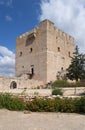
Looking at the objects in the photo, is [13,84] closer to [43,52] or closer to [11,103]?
[43,52]

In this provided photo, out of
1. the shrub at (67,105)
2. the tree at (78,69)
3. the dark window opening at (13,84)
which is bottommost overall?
the shrub at (67,105)

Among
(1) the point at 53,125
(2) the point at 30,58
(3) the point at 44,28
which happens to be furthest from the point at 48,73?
(1) the point at 53,125

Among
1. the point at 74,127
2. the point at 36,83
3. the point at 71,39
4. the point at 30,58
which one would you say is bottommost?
the point at 74,127

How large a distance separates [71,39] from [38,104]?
33.9m

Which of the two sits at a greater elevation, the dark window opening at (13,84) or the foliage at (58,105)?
the dark window opening at (13,84)

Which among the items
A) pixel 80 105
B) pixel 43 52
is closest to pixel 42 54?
pixel 43 52

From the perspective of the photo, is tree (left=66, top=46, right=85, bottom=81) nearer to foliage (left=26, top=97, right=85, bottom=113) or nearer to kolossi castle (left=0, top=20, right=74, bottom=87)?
kolossi castle (left=0, top=20, right=74, bottom=87)

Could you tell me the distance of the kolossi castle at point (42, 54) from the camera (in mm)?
35781

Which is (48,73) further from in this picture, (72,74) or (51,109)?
(51,109)

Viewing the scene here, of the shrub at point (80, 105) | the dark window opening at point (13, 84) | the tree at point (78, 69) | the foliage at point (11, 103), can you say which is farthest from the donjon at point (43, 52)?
the shrub at point (80, 105)

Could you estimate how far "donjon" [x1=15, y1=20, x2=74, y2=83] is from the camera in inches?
1419

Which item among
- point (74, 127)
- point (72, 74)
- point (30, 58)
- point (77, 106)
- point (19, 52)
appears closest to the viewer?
point (74, 127)

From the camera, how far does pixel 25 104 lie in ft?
38.6

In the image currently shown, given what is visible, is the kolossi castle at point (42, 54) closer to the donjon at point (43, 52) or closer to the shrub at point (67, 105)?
the donjon at point (43, 52)
